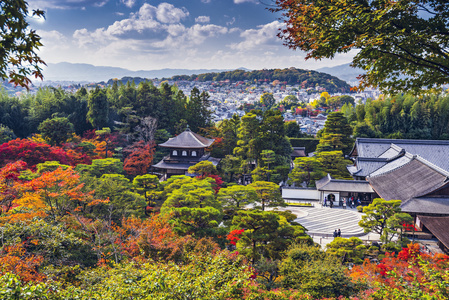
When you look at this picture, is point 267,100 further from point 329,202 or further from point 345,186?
point 329,202

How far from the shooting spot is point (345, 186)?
75.4 ft

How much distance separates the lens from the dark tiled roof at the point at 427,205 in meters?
16.9

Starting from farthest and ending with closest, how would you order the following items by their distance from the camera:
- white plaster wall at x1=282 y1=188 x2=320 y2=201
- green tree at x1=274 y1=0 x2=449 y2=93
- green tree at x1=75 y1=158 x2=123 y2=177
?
white plaster wall at x1=282 y1=188 x2=320 y2=201, green tree at x1=75 y1=158 x2=123 y2=177, green tree at x1=274 y1=0 x2=449 y2=93

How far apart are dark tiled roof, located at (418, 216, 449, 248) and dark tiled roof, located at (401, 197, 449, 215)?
160cm

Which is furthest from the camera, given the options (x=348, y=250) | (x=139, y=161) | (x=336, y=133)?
(x=336, y=133)

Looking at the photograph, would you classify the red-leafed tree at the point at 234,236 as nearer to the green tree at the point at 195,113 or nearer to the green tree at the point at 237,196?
the green tree at the point at 237,196

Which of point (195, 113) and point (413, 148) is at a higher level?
point (195, 113)

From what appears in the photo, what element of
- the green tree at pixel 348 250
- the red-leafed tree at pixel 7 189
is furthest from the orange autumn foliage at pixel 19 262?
the green tree at pixel 348 250

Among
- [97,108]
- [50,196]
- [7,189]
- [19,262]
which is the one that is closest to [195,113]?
[97,108]

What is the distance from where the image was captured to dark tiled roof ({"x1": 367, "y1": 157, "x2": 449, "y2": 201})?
60.1 feet

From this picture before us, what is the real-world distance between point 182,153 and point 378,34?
24947 millimetres

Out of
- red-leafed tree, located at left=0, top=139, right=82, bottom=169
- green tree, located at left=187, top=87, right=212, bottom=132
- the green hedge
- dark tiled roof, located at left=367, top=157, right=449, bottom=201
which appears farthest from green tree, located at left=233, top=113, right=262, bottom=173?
the green hedge

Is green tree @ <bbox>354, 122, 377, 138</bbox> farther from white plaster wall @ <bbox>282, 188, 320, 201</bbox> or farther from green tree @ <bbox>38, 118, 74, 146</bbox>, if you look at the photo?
green tree @ <bbox>38, 118, 74, 146</bbox>

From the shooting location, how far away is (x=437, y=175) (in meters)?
18.8
